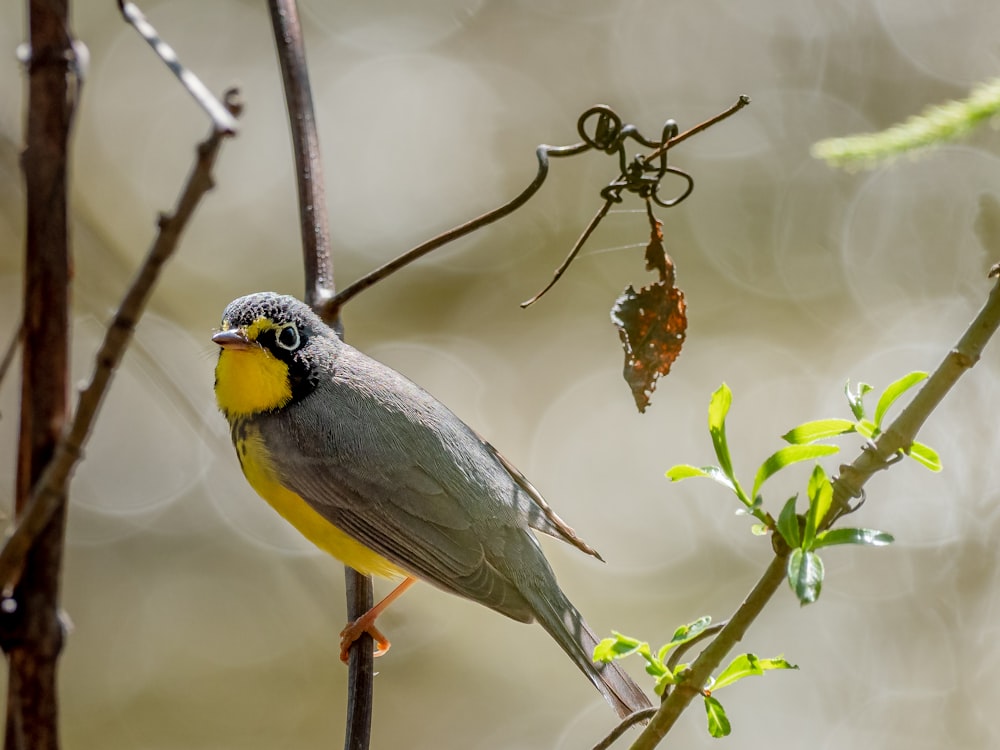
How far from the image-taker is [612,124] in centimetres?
237

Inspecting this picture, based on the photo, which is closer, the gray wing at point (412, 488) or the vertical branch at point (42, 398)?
the vertical branch at point (42, 398)

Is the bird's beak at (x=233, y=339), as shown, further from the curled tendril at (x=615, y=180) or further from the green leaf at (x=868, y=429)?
the green leaf at (x=868, y=429)

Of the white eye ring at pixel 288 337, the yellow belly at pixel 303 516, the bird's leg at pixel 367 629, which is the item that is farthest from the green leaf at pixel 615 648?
the white eye ring at pixel 288 337

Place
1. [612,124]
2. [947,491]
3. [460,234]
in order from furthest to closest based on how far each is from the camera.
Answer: [947,491] → [612,124] → [460,234]

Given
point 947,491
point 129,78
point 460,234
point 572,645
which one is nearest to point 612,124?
point 460,234

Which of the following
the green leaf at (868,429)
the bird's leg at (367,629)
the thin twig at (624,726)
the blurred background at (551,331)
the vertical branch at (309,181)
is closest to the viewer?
the green leaf at (868,429)

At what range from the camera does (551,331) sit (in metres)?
6.48

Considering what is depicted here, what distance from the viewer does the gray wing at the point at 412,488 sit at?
308cm

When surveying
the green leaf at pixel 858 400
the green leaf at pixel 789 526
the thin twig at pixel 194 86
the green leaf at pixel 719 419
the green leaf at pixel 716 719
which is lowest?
the green leaf at pixel 716 719

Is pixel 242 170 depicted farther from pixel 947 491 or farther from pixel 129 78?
pixel 947 491

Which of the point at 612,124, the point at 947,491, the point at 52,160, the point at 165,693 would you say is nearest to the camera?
the point at 52,160

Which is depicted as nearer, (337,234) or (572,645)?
(572,645)

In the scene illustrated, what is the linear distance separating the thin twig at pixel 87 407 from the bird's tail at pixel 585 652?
1.85 meters

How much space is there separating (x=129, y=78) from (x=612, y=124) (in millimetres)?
5087
